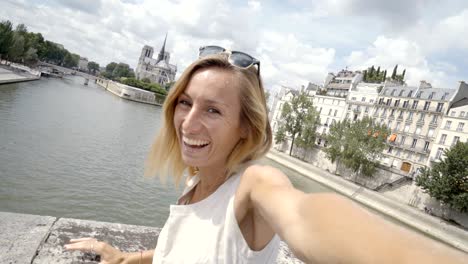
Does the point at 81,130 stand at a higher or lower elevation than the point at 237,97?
lower

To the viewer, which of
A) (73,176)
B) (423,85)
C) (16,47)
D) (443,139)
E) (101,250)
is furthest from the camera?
(16,47)

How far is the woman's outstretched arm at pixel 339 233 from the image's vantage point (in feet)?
2.16

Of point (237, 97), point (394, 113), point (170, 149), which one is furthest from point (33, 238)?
point (394, 113)

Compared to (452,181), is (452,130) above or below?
above

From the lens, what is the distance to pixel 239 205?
126cm

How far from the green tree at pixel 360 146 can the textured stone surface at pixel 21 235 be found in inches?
1356

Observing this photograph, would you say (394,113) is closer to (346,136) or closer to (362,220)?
(346,136)

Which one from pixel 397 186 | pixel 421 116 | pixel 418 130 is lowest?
pixel 397 186

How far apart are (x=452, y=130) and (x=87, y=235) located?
147 feet

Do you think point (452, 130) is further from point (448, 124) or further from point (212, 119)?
point (212, 119)

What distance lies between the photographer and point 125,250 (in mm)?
2207

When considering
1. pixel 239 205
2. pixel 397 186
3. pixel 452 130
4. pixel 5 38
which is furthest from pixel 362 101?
pixel 5 38

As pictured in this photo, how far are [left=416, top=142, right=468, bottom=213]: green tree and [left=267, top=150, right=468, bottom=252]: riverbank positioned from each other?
70.4 inches

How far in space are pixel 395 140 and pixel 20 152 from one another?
43108 mm
